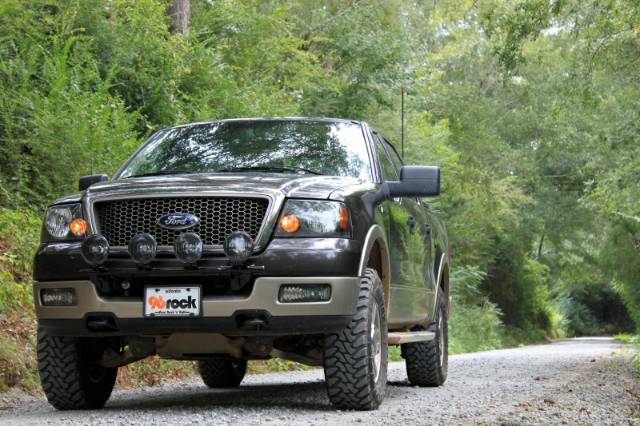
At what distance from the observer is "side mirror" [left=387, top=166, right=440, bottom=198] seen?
19.0 ft

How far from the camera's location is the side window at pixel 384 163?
6459 mm

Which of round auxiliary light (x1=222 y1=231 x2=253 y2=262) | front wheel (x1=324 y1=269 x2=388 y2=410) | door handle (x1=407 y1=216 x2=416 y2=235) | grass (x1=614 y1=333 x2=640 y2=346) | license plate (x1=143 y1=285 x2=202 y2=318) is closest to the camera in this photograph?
round auxiliary light (x1=222 y1=231 x2=253 y2=262)

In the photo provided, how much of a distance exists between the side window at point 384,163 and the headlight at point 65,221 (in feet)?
7.41

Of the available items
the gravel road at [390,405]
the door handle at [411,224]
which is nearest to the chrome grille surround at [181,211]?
the gravel road at [390,405]

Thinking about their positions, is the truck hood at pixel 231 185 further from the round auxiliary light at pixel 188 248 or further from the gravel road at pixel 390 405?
the gravel road at pixel 390 405

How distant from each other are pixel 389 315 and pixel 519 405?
109 cm

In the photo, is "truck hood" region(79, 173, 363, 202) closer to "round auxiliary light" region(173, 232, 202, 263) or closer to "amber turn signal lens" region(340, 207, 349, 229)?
"amber turn signal lens" region(340, 207, 349, 229)

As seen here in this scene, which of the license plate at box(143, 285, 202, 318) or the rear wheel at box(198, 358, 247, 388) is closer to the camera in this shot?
the license plate at box(143, 285, 202, 318)

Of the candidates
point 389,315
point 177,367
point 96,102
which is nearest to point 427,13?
point 96,102

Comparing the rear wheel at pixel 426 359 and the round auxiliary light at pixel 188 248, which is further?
the rear wheel at pixel 426 359

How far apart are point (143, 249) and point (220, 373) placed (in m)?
3.50

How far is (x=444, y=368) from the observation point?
8.12m

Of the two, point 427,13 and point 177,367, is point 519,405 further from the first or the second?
point 427,13

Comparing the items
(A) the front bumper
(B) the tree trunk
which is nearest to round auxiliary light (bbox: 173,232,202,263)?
(A) the front bumper
